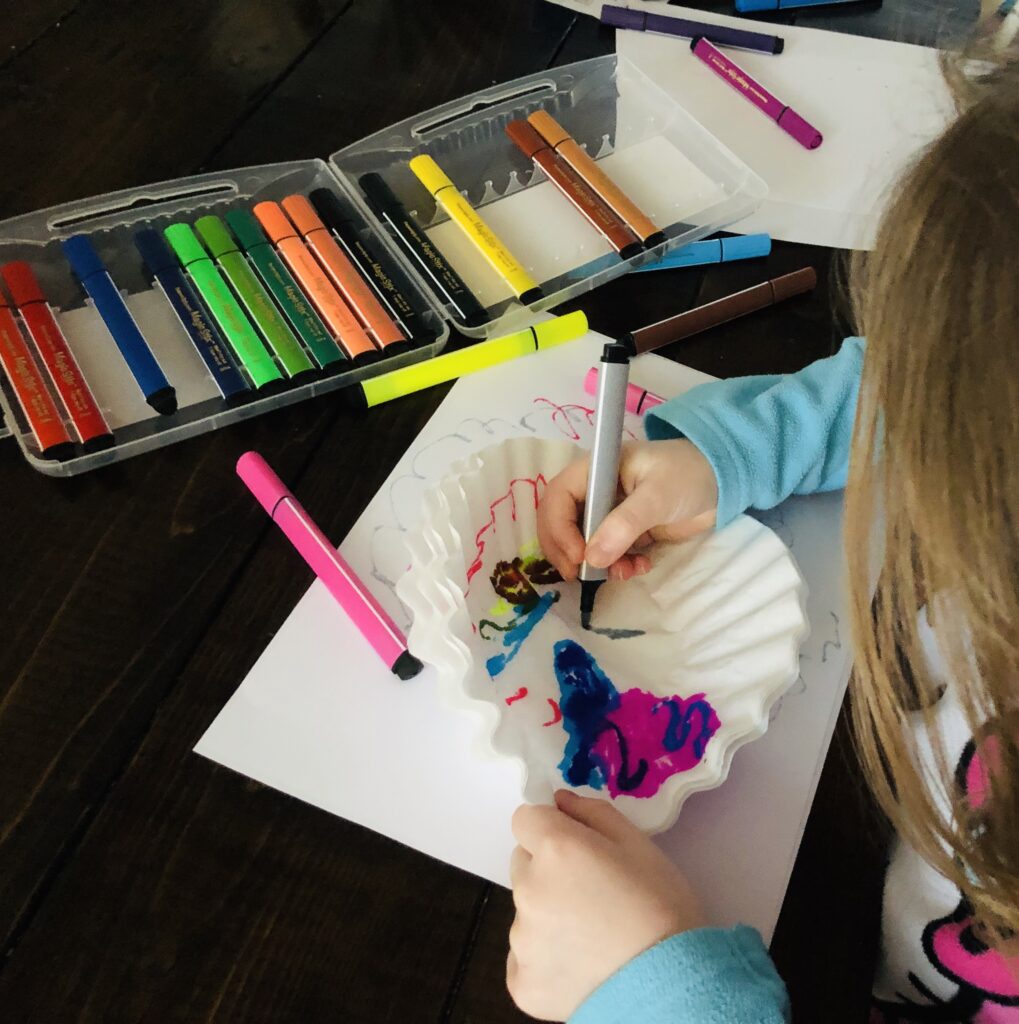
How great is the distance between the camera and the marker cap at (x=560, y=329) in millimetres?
543

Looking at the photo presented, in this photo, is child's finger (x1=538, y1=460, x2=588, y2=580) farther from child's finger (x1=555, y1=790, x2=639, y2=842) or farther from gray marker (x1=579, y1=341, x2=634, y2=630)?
child's finger (x1=555, y1=790, x2=639, y2=842)

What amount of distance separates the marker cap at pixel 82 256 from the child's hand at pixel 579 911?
395 millimetres

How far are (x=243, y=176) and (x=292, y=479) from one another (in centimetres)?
24

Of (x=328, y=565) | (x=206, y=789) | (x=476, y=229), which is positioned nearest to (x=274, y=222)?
(x=476, y=229)

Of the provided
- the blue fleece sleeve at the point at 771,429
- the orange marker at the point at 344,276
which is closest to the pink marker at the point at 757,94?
the blue fleece sleeve at the point at 771,429

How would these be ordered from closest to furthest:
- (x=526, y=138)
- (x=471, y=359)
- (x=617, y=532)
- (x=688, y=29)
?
1. (x=617, y=532)
2. (x=471, y=359)
3. (x=526, y=138)
4. (x=688, y=29)

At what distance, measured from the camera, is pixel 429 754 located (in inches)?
15.6

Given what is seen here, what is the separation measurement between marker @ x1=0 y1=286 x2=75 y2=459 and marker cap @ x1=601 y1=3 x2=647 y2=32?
0.52m

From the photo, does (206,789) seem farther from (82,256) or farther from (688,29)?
(688,29)

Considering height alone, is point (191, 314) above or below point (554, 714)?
above

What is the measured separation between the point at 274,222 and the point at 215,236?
0.12ft

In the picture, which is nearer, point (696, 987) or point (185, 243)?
point (696, 987)

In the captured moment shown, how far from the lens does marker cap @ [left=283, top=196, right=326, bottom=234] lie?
56 cm

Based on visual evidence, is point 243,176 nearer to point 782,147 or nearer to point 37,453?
point 37,453
